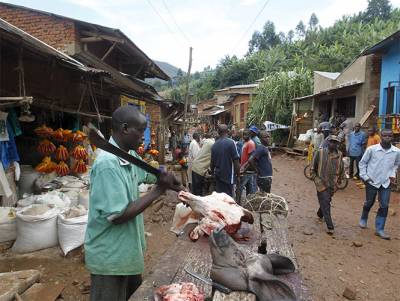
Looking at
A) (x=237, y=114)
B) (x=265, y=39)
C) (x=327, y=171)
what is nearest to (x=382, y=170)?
(x=327, y=171)

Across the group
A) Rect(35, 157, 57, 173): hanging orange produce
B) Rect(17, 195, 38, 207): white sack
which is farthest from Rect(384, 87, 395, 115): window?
Rect(17, 195, 38, 207): white sack

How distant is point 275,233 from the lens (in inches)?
122

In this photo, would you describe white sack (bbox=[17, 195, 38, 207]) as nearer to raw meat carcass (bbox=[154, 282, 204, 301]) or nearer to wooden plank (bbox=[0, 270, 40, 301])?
wooden plank (bbox=[0, 270, 40, 301])

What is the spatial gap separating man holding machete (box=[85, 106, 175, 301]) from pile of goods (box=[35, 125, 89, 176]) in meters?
4.43

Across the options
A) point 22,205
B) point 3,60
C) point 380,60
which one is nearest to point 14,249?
point 22,205

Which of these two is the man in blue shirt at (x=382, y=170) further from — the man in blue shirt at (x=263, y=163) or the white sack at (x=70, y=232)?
the white sack at (x=70, y=232)

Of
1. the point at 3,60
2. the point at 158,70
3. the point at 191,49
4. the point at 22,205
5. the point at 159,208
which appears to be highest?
the point at 191,49

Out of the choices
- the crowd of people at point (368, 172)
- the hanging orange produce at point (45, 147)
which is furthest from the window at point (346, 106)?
the hanging orange produce at point (45, 147)

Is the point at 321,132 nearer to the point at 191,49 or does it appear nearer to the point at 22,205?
the point at 191,49

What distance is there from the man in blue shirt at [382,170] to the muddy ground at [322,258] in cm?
67

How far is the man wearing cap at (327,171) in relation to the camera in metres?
5.93

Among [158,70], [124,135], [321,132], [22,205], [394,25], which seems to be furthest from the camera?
[394,25]

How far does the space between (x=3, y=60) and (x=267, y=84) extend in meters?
19.8

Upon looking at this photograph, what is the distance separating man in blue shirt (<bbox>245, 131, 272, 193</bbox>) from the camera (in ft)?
21.1
